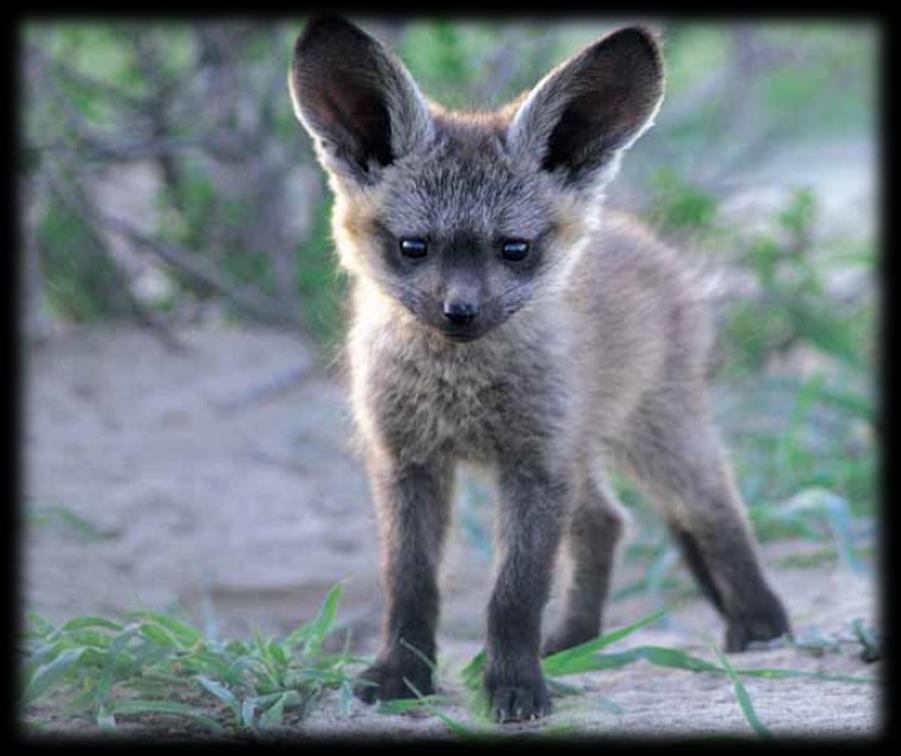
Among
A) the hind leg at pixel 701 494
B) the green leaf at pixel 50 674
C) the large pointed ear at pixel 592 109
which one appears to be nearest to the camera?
the green leaf at pixel 50 674

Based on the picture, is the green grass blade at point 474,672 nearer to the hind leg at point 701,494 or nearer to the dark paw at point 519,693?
the dark paw at point 519,693

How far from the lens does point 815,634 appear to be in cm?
478

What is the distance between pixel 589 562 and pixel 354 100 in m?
1.84

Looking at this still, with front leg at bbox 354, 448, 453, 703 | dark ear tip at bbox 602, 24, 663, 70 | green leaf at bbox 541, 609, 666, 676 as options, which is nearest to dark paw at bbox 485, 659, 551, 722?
green leaf at bbox 541, 609, 666, 676

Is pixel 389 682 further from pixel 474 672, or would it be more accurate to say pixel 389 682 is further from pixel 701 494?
pixel 701 494

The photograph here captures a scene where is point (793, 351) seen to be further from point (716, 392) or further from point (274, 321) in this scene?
point (274, 321)

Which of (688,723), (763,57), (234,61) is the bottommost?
(688,723)

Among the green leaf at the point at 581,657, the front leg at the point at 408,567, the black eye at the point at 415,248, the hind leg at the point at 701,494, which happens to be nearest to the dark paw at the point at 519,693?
the green leaf at the point at 581,657

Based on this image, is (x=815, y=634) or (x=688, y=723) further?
(x=815, y=634)

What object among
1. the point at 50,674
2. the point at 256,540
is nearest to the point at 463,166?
the point at 50,674

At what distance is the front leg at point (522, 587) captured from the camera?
3.91 m

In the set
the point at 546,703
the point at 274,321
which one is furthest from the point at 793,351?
the point at 546,703

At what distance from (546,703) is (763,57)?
311 inches

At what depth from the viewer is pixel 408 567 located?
420cm
